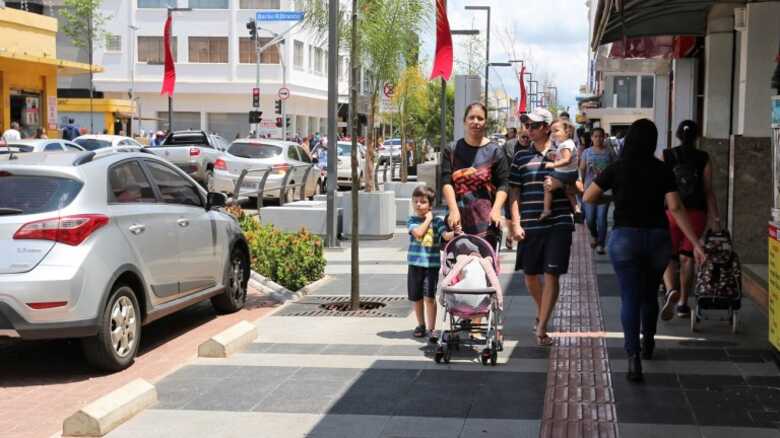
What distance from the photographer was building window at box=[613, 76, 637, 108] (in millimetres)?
64125

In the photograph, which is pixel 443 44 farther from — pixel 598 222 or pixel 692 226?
pixel 692 226

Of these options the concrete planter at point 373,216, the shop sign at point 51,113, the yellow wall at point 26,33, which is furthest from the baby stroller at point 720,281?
the shop sign at point 51,113

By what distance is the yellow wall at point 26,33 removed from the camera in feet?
116

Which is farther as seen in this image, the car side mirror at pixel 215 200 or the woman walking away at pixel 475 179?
the car side mirror at pixel 215 200

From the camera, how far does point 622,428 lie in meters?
5.94

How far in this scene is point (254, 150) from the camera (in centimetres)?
2570

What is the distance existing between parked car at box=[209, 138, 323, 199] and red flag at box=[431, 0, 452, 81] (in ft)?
18.9

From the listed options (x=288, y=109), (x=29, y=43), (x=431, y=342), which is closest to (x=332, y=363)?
(x=431, y=342)

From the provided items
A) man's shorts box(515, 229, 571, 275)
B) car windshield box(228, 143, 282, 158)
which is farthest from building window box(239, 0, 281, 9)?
man's shorts box(515, 229, 571, 275)

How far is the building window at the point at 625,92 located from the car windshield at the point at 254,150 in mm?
41807

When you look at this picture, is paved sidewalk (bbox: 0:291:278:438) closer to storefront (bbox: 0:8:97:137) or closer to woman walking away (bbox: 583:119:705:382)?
woman walking away (bbox: 583:119:705:382)

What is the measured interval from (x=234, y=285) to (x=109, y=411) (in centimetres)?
430

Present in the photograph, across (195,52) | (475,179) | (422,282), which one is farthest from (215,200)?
(195,52)

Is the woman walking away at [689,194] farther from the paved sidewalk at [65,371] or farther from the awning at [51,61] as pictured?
the awning at [51,61]
